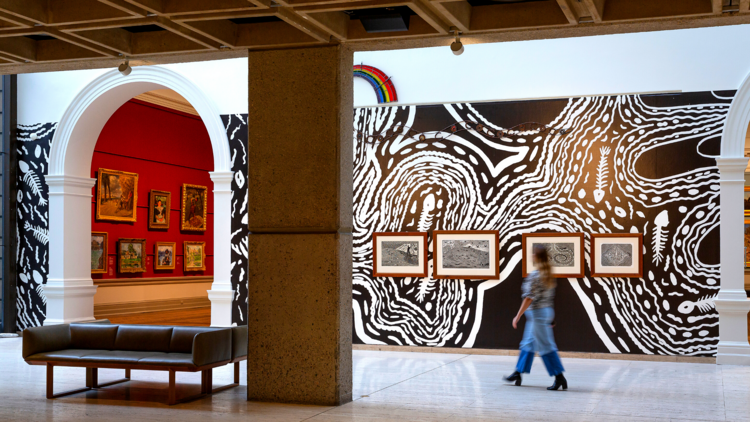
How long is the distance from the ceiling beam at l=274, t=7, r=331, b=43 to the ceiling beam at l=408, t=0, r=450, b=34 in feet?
3.30

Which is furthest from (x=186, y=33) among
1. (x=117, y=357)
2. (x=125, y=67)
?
(x=117, y=357)

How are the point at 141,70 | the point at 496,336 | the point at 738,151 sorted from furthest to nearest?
the point at 141,70, the point at 496,336, the point at 738,151

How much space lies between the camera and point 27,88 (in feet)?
46.2

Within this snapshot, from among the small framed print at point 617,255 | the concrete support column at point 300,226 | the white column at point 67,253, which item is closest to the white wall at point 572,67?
the small framed print at point 617,255

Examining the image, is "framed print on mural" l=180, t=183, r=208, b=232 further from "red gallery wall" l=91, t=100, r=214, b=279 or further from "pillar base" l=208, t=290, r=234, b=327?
"pillar base" l=208, t=290, r=234, b=327

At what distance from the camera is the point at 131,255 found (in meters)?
17.4

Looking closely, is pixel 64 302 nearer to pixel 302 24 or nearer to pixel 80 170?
pixel 80 170

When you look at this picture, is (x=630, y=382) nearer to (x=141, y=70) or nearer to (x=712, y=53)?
(x=712, y=53)

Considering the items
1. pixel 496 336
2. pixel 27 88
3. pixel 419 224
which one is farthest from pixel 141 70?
pixel 496 336

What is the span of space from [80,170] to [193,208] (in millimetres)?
6020

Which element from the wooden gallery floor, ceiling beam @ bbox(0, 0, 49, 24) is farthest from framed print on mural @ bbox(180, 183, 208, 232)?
ceiling beam @ bbox(0, 0, 49, 24)

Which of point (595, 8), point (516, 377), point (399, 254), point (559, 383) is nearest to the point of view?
point (595, 8)

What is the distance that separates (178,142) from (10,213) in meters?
5.92

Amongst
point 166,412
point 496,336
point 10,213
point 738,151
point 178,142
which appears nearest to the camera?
point 166,412
